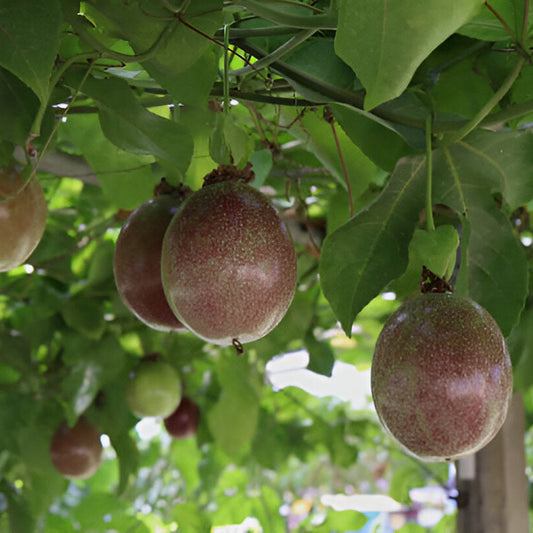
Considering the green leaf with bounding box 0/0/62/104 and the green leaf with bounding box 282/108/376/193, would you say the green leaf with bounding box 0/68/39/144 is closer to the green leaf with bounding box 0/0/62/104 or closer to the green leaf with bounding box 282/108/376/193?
the green leaf with bounding box 0/0/62/104

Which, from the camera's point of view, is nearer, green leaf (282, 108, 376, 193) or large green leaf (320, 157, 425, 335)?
large green leaf (320, 157, 425, 335)

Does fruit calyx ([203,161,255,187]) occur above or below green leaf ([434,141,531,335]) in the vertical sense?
above

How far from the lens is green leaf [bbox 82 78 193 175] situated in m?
0.64

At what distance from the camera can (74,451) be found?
147 centimetres

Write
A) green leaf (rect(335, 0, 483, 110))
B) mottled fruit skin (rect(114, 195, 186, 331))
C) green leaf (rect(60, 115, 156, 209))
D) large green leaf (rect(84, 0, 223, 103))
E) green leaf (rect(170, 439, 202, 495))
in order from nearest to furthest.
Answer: green leaf (rect(335, 0, 483, 110)) → large green leaf (rect(84, 0, 223, 103)) → mottled fruit skin (rect(114, 195, 186, 331)) → green leaf (rect(60, 115, 156, 209)) → green leaf (rect(170, 439, 202, 495))

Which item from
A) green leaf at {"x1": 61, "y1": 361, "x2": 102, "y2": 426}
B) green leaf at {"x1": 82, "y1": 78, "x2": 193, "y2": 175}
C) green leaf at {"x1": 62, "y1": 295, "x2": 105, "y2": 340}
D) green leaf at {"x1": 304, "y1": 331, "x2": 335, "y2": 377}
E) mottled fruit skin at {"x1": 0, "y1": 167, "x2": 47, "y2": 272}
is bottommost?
green leaf at {"x1": 61, "y1": 361, "x2": 102, "y2": 426}

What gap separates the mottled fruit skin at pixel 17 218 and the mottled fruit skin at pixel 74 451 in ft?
2.90

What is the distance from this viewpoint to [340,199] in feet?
2.95

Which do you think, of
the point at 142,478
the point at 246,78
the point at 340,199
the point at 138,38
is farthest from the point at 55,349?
the point at 142,478

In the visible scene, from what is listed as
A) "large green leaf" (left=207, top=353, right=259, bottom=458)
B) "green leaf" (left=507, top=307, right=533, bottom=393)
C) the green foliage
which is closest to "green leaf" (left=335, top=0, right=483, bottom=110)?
the green foliage

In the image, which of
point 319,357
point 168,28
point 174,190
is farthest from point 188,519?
point 168,28

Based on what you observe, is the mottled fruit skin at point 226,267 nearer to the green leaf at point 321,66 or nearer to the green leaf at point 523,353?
the green leaf at point 321,66

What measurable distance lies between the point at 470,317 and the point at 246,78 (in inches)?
12.7

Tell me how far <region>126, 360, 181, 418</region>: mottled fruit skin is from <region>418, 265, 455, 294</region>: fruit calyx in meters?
0.88
